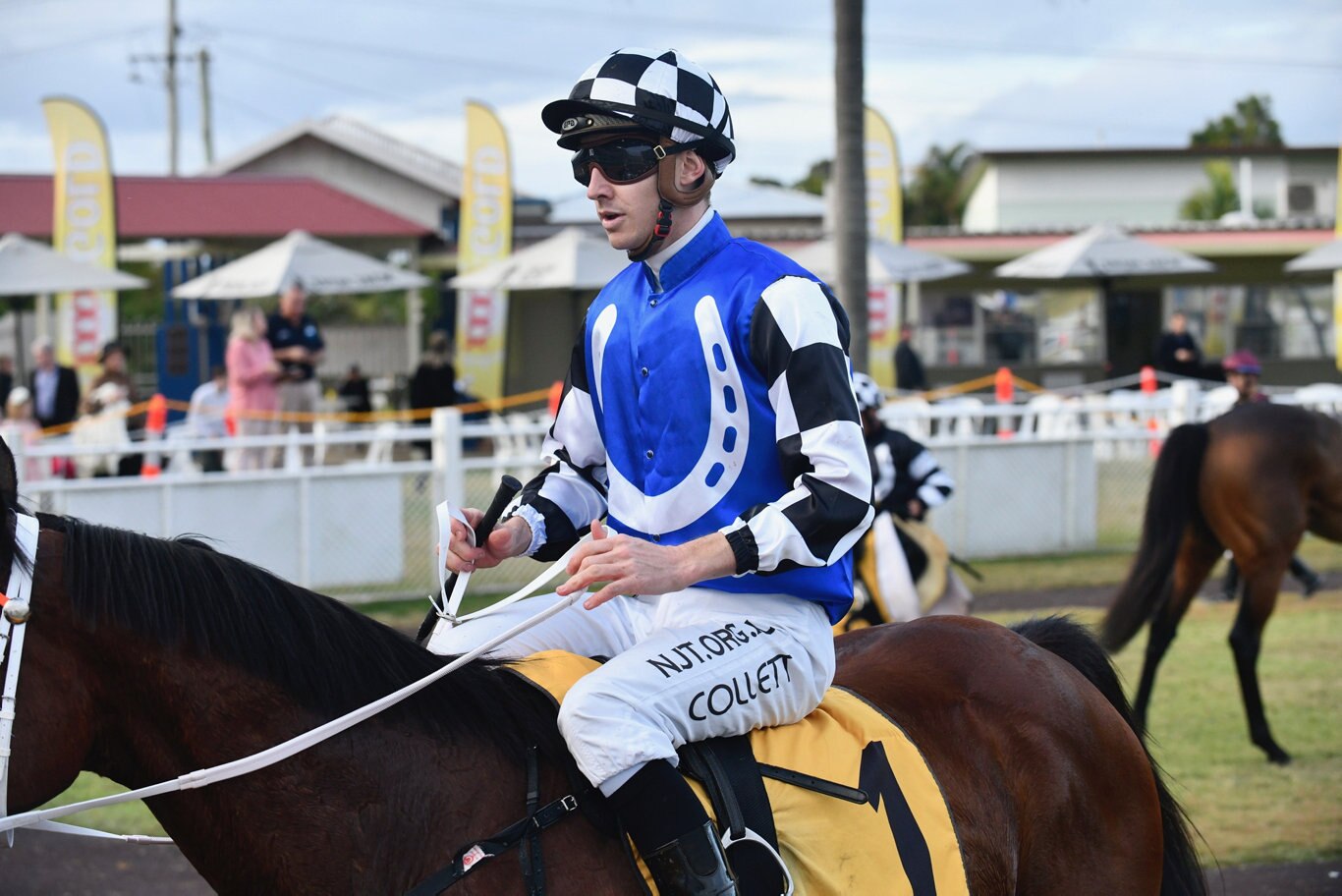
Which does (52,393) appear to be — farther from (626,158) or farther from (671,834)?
(671,834)

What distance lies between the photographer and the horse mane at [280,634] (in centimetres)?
205

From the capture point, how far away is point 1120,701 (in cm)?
314

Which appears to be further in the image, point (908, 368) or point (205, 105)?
point (205, 105)

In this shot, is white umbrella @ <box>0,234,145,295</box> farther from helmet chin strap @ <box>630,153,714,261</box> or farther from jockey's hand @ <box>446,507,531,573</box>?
helmet chin strap @ <box>630,153,714,261</box>

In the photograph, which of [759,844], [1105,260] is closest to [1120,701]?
[759,844]

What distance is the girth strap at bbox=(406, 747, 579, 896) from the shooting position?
211 cm

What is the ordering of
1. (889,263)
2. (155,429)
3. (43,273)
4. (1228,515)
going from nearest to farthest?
(1228,515), (155,429), (43,273), (889,263)

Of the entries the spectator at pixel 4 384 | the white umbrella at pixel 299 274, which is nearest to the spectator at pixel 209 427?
the white umbrella at pixel 299 274

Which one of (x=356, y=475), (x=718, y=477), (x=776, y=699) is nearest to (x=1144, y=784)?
(x=776, y=699)

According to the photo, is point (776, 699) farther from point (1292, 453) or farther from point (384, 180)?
point (384, 180)

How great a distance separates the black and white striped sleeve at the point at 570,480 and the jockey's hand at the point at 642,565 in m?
0.45

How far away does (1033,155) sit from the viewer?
3353 cm

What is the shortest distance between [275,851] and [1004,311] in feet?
76.9

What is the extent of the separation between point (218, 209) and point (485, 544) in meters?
21.5
